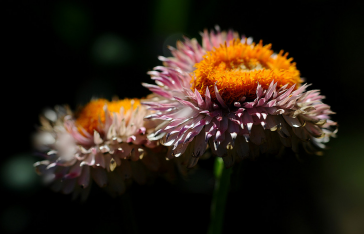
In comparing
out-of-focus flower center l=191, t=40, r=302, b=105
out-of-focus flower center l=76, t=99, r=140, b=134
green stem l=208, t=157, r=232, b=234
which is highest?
out-of-focus flower center l=191, t=40, r=302, b=105

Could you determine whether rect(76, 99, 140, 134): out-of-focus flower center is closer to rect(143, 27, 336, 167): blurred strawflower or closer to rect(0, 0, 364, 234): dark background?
rect(143, 27, 336, 167): blurred strawflower

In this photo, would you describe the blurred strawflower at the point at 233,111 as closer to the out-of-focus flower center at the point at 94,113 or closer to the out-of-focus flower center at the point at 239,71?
the out-of-focus flower center at the point at 239,71

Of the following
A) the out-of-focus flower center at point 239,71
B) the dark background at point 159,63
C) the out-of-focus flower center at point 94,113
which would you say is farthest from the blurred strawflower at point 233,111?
the dark background at point 159,63

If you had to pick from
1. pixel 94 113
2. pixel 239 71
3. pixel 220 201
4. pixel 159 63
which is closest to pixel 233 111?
pixel 239 71

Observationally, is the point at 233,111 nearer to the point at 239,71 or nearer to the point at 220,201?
the point at 239,71

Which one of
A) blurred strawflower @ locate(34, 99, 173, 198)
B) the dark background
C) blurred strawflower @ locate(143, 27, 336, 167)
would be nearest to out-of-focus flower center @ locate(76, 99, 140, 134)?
blurred strawflower @ locate(34, 99, 173, 198)
